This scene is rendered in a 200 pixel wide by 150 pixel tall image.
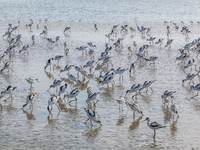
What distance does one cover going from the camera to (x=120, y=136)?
30.6 ft

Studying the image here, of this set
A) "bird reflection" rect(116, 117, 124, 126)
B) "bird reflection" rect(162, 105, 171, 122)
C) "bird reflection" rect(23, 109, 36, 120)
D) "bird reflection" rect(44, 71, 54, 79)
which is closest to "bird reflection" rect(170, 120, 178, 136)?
"bird reflection" rect(162, 105, 171, 122)

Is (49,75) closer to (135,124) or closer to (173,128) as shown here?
(135,124)

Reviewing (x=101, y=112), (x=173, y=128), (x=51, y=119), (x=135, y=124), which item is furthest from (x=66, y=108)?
(x=173, y=128)

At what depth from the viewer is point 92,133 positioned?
9500mm

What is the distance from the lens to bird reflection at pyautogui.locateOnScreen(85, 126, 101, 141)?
9.19 meters

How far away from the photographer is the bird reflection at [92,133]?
919 cm

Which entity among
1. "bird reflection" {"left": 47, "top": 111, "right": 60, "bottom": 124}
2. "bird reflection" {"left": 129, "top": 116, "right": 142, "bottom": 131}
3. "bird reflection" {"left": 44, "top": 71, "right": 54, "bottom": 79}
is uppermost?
"bird reflection" {"left": 44, "top": 71, "right": 54, "bottom": 79}

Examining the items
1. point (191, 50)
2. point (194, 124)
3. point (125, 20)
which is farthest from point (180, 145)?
point (125, 20)

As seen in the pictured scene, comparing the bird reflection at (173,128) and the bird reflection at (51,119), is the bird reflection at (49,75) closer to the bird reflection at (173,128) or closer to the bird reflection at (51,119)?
the bird reflection at (51,119)

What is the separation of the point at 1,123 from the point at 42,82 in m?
4.86

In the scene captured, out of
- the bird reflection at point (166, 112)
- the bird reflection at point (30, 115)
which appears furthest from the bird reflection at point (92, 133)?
the bird reflection at point (166, 112)

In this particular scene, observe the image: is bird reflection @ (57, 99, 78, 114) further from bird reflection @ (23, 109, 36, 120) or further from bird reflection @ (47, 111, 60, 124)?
bird reflection @ (23, 109, 36, 120)

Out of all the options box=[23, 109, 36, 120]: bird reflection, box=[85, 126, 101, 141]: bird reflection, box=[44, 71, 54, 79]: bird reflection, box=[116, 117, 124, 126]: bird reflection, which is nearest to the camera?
box=[85, 126, 101, 141]: bird reflection

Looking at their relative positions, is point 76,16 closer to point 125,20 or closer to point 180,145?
point 125,20
